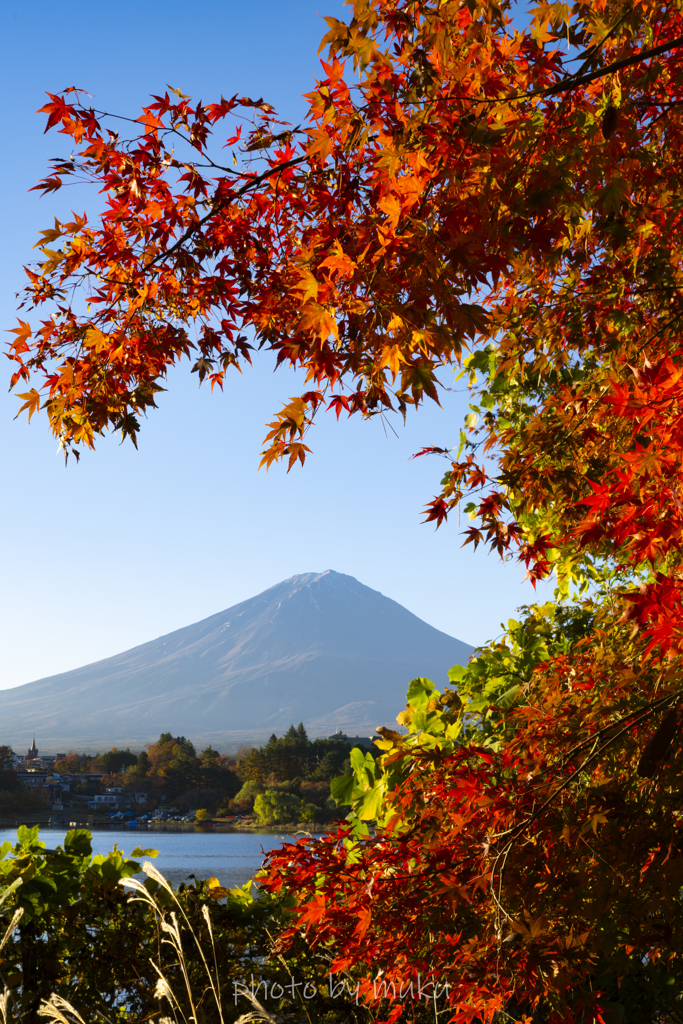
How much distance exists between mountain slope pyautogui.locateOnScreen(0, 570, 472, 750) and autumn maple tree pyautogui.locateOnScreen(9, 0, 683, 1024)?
362ft

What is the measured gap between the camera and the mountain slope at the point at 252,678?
389 ft

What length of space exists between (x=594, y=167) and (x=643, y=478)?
116cm

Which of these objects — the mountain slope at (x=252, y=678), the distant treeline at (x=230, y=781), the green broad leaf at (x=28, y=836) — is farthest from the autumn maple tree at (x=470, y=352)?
the mountain slope at (x=252, y=678)

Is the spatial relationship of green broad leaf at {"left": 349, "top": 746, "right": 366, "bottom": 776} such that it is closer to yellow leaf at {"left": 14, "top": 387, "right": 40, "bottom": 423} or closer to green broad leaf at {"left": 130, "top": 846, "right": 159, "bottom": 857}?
green broad leaf at {"left": 130, "top": 846, "right": 159, "bottom": 857}

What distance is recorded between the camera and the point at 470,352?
2088 mm

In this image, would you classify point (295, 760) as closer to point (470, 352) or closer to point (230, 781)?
point (230, 781)

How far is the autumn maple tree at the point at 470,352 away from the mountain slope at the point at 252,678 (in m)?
110

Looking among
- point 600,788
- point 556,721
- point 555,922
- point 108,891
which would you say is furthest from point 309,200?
point 108,891

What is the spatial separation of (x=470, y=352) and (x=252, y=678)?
14816cm

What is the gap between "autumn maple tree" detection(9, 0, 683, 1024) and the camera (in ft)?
6.11


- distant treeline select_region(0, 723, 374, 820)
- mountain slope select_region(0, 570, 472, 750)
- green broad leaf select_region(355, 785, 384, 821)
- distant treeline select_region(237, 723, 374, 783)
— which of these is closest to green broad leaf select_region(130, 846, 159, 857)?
green broad leaf select_region(355, 785, 384, 821)

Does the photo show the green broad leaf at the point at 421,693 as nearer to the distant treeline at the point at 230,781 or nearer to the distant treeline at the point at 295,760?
the distant treeline at the point at 230,781

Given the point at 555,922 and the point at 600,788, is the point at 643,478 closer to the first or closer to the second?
the point at 600,788

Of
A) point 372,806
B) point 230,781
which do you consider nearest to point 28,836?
point 372,806
